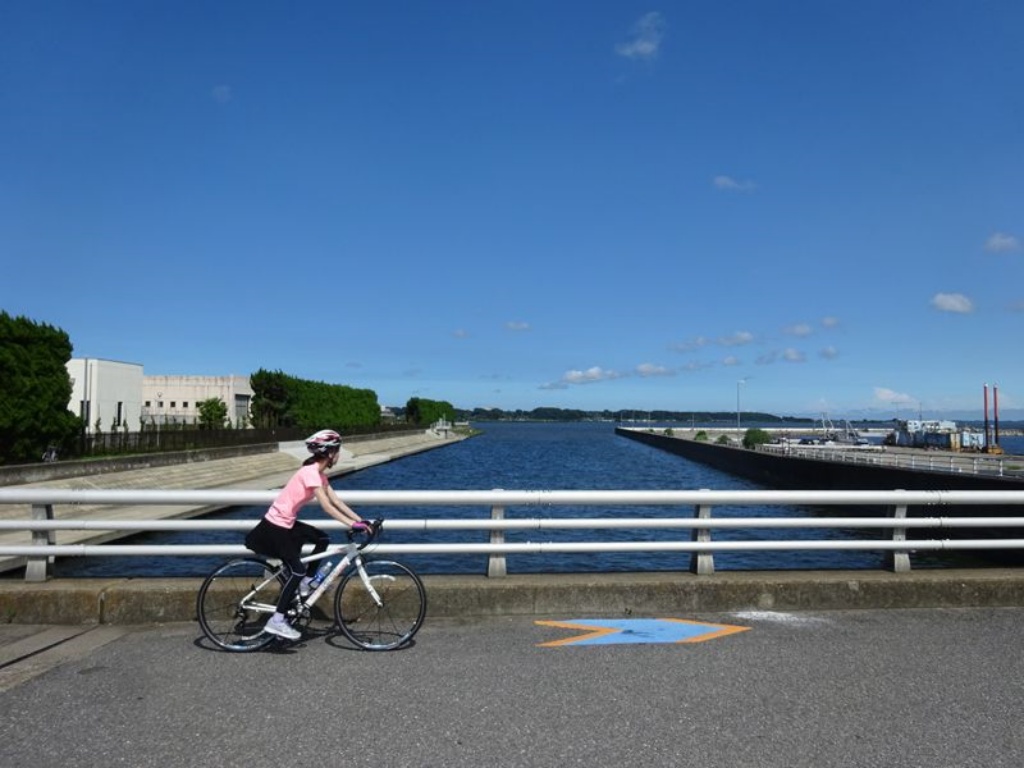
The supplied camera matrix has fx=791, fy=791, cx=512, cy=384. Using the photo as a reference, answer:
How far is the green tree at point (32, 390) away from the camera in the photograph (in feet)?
93.8

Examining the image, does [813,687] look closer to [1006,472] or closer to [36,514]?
[36,514]

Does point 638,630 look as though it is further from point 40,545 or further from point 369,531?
point 40,545

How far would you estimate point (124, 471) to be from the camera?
3219 cm

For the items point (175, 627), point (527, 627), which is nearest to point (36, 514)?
point (175, 627)

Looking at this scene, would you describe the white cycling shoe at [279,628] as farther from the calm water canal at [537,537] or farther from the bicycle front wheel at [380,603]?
the calm water canal at [537,537]

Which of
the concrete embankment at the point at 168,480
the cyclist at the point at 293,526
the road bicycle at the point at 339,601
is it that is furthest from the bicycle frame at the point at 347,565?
the concrete embankment at the point at 168,480

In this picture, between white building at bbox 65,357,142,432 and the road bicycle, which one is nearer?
the road bicycle

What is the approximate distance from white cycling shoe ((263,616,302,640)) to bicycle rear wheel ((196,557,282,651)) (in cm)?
15

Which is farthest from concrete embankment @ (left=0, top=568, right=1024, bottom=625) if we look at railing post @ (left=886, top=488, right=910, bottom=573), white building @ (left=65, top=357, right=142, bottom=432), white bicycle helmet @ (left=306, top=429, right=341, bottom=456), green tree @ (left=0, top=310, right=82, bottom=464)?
white building @ (left=65, top=357, right=142, bottom=432)

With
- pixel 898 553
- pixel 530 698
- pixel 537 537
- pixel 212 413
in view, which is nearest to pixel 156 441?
pixel 537 537

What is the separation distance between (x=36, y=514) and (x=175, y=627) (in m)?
1.71

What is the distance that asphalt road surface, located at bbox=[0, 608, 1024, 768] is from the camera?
425cm

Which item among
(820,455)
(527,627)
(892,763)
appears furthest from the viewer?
(820,455)

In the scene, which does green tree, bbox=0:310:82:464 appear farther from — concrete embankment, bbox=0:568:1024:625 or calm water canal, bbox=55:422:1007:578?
concrete embankment, bbox=0:568:1024:625
